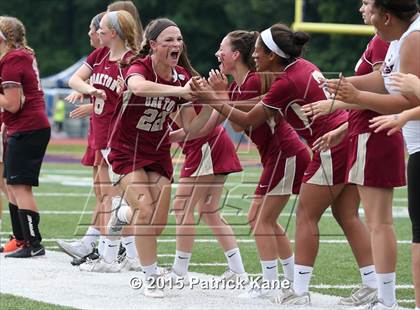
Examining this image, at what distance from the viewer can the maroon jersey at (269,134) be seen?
704cm

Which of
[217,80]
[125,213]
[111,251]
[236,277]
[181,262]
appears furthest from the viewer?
[111,251]

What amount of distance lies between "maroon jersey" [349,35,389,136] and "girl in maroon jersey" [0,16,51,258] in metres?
3.45

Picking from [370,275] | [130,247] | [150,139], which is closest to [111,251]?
[130,247]

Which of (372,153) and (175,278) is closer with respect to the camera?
(372,153)

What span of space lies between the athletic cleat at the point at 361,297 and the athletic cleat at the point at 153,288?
4.04ft

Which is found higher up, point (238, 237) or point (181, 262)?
point (181, 262)

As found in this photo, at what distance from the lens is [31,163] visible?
29.2 ft

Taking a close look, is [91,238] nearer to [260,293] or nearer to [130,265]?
[130,265]

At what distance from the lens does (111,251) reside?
27.2ft

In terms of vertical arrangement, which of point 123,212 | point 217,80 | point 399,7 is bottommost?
point 123,212

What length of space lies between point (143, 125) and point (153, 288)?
1.14m

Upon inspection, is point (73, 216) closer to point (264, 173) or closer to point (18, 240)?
point (18, 240)

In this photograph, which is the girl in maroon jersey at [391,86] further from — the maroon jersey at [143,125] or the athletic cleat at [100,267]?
the athletic cleat at [100,267]

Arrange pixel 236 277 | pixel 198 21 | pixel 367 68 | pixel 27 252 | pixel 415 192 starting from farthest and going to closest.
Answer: pixel 198 21 < pixel 27 252 < pixel 236 277 < pixel 367 68 < pixel 415 192
